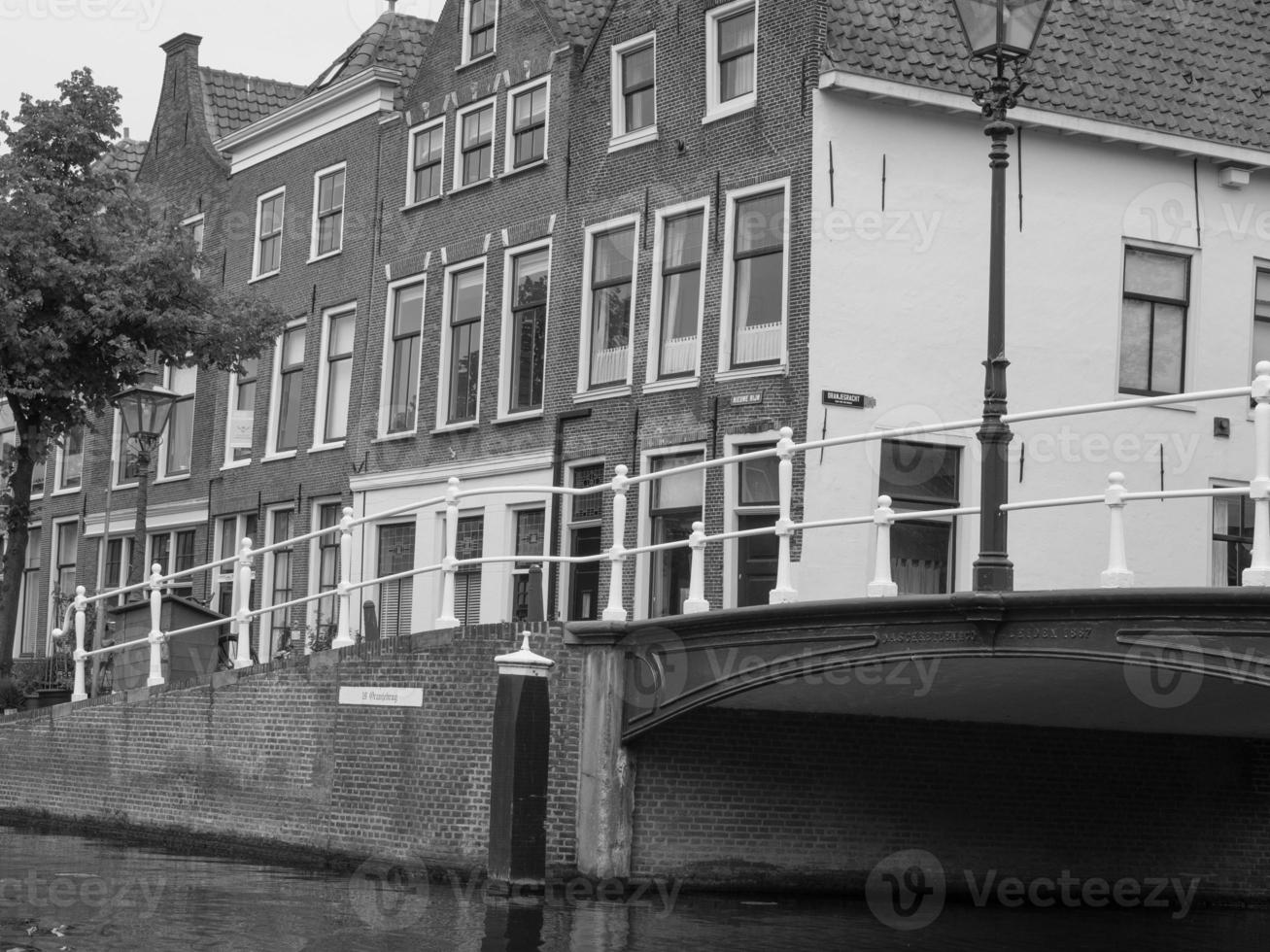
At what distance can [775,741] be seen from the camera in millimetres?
16078

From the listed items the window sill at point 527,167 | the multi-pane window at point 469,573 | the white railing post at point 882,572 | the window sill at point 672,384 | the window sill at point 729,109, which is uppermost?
the window sill at point 527,167

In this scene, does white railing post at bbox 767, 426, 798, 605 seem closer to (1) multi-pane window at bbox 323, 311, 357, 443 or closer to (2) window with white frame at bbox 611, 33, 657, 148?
(2) window with white frame at bbox 611, 33, 657, 148

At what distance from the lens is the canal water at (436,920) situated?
1235 cm

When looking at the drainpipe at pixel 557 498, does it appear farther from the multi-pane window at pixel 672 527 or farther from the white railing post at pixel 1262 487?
the white railing post at pixel 1262 487

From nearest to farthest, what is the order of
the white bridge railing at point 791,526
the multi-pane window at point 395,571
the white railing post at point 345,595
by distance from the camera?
1. the white bridge railing at point 791,526
2. the white railing post at point 345,595
3. the multi-pane window at point 395,571

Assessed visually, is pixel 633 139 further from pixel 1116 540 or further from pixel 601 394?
pixel 1116 540

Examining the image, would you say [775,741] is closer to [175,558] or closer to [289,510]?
Result: [289,510]

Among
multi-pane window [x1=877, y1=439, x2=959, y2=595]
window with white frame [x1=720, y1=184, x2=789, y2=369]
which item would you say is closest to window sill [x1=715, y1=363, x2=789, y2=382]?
window with white frame [x1=720, y1=184, x2=789, y2=369]

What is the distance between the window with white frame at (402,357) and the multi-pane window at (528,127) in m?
2.67

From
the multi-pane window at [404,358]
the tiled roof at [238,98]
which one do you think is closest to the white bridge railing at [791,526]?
the multi-pane window at [404,358]

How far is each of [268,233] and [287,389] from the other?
2.66m

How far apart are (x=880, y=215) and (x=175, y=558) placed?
53.4 ft

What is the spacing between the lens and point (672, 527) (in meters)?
21.6

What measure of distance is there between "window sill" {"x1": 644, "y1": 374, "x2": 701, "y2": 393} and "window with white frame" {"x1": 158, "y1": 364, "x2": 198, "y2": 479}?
12622 mm
